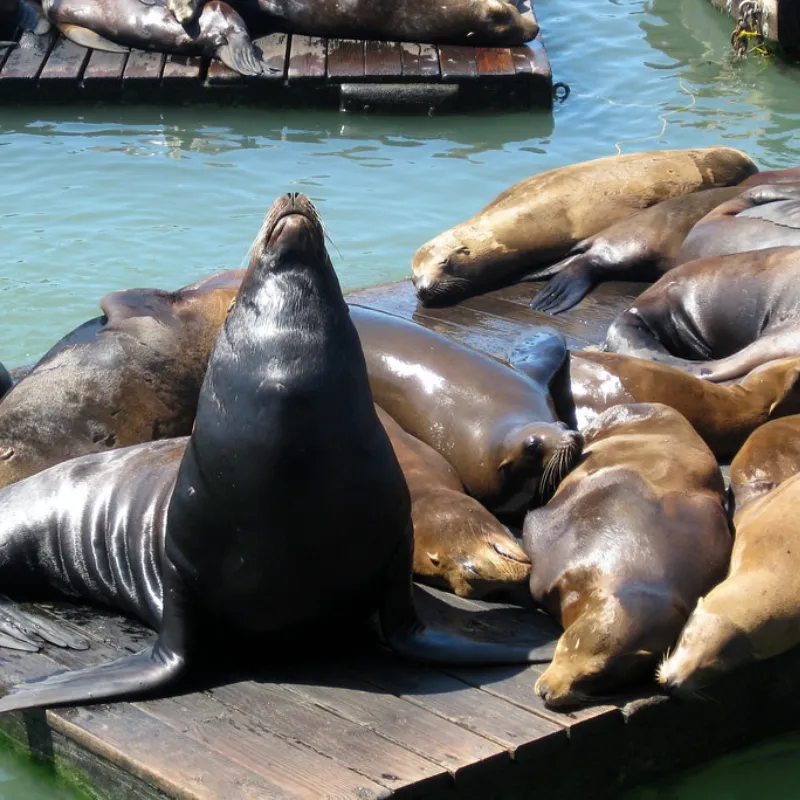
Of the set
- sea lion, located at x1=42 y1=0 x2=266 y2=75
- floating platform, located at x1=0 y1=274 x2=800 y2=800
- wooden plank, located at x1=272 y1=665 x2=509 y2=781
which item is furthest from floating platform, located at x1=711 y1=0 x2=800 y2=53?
wooden plank, located at x1=272 y1=665 x2=509 y2=781

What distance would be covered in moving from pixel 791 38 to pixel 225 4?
4.88m

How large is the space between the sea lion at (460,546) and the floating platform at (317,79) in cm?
750

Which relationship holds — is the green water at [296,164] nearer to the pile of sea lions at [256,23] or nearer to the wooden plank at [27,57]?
the wooden plank at [27,57]

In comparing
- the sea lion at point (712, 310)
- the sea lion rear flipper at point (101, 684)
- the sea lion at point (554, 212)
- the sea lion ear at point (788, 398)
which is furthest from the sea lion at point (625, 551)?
the sea lion at point (554, 212)

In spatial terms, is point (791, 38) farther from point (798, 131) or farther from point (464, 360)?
point (464, 360)

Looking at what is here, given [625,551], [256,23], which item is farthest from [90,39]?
[625,551]

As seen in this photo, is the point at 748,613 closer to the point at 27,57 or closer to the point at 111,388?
the point at 111,388

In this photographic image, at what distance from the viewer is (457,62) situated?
11.5 meters

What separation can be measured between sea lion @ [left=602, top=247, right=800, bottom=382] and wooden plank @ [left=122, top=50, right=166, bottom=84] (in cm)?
644

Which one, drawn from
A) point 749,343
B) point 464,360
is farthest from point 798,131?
point 464,360

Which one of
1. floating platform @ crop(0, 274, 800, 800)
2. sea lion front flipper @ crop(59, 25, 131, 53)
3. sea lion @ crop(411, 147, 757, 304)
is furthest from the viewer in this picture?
sea lion front flipper @ crop(59, 25, 131, 53)

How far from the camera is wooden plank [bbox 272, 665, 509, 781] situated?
124 inches

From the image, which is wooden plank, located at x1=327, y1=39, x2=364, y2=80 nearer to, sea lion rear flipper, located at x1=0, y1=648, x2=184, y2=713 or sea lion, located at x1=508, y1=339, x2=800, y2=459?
sea lion, located at x1=508, y1=339, x2=800, y2=459

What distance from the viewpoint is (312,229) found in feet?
11.4
